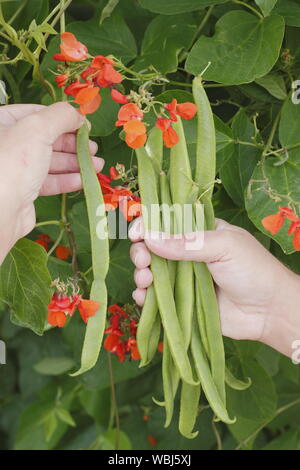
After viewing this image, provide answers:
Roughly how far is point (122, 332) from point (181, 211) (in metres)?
0.36

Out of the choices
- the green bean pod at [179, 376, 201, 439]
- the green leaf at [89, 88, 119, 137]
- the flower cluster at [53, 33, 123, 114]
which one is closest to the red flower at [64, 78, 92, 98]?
the flower cluster at [53, 33, 123, 114]

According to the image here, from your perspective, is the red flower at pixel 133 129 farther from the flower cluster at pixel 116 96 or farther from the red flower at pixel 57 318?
the red flower at pixel 57 318

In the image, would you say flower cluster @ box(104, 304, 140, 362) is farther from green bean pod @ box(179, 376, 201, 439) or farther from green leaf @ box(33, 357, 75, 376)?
green leaf @ box(33, 357, 75, 376)

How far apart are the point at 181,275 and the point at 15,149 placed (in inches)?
15.4

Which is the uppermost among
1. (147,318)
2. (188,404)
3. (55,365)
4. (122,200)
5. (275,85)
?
(275,85)

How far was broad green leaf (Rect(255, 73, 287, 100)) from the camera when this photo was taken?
1354mm

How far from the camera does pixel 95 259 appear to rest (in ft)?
3.85

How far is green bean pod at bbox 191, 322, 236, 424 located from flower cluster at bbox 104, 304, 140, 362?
0.52 ft

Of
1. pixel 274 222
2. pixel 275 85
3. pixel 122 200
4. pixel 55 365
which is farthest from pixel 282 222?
pixel 55 365

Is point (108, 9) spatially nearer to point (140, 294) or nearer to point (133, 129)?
point (133, 129)

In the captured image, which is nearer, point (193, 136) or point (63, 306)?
point (63, 306)

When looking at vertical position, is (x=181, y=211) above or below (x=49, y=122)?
below
